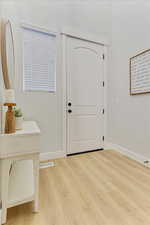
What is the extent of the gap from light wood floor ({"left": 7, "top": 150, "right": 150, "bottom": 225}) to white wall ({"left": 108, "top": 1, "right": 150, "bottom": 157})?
547mm

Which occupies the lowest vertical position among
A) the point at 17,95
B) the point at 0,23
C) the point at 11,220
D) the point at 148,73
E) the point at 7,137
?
the point at 11,220

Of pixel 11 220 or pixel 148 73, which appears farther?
pixel 148 73

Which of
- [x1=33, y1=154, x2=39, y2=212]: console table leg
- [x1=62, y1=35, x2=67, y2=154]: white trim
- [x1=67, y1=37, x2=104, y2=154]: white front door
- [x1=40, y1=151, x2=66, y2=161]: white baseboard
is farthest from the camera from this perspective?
[x1=67, y1=37, x2=104, y2=154]: white front door

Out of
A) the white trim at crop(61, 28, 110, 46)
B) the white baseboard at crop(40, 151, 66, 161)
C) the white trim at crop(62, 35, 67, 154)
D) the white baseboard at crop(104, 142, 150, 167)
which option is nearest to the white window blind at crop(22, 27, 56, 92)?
the white trim at crop(62, 35, 67, 154)

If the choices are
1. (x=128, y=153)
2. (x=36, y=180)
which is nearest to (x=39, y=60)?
(x=36, y=180)

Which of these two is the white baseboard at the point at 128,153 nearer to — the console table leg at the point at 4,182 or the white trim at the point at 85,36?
the console table leg at the point at 4,182

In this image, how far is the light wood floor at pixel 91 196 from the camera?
110cm

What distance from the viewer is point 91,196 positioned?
1378 mm

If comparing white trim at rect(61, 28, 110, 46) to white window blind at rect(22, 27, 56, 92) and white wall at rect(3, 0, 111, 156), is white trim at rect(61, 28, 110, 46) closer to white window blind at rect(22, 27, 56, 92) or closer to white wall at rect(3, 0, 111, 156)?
white wall at rect(3, 0, 111, 156)

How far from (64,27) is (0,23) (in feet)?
4.97

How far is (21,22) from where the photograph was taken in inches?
81.8

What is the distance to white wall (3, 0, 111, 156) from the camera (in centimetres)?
208

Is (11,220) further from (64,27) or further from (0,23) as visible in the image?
(64,27)

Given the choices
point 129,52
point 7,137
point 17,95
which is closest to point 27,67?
point 17,95
